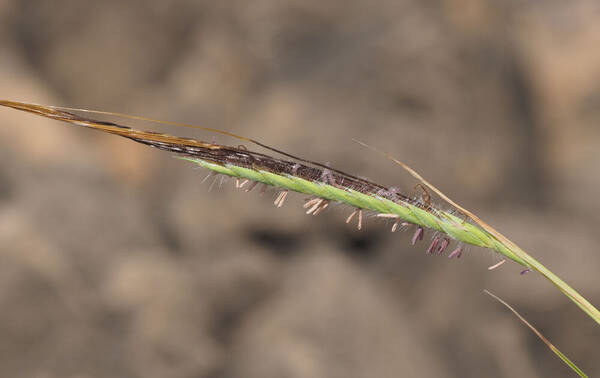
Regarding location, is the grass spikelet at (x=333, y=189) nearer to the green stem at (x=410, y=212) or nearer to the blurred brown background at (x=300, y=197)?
the green stem at (x=410, y=212)

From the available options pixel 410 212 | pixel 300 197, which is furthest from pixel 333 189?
pixel 300 197

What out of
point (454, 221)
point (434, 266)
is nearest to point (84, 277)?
point (434, 266)

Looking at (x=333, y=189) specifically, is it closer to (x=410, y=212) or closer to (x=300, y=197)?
(x=410, y=212)

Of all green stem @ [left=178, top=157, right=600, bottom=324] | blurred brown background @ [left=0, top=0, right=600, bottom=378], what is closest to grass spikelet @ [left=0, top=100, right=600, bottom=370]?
green stem @ [left=178, top=157, right=600, bottom=324]

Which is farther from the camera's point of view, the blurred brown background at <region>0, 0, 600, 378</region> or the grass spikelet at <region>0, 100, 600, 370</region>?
the blurred brown background at <region>0, 0, 600, 378</region>

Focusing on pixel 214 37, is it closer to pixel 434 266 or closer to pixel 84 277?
pixel 84 277

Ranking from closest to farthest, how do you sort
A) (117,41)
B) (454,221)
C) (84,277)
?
(454,221), (84,277), (117,41)

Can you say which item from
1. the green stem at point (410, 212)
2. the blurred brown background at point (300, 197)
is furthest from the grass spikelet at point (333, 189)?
the blurred brown background at point (300, 197)

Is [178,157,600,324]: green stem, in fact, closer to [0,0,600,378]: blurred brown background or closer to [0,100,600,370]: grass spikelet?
[0,100,600,370]: grass spikelet
